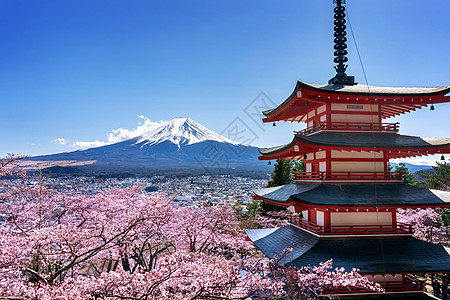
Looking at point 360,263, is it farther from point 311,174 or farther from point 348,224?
point 311,174

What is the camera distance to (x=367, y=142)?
803 cm

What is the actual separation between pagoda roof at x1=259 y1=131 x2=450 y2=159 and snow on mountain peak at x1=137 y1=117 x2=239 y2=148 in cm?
7286

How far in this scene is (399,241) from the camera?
313 inches

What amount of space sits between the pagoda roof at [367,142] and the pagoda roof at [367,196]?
1252mm

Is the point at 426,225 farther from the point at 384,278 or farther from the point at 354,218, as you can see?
the point at 354,218

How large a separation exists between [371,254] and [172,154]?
77.2m

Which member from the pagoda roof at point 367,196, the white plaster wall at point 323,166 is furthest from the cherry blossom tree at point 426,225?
the white plaster wall at point 323,166

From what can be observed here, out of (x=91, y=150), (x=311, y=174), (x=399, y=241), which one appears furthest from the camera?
(x=91, y=150)

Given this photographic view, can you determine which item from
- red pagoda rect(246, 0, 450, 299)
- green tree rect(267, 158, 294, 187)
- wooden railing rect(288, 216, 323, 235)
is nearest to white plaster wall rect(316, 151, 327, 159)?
red pagoda rect(246, 0, 450, 299)

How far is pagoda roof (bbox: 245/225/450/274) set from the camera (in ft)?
22.3

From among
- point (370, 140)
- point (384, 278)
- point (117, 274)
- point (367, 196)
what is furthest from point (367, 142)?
point (117, 274)

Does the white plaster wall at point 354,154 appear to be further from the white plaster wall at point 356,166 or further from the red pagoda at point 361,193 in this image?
the white plaster wall at point 356,166

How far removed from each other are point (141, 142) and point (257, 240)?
7799cm

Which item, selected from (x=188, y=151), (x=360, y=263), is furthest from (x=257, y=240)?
(x=188, y=151)
